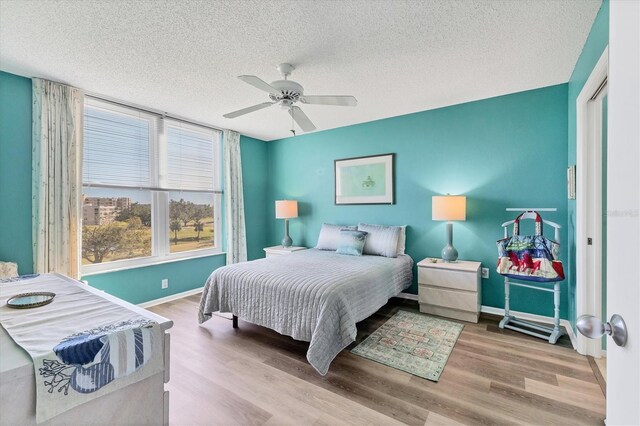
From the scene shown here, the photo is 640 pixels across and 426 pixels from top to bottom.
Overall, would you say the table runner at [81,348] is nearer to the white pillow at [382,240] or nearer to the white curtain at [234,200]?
the white pillow at [382,240]

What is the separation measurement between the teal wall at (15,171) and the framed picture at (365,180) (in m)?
3.65

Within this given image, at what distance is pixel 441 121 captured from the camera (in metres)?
3.62

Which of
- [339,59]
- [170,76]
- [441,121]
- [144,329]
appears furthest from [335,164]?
[144,329]

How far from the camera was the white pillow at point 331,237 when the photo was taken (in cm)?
407

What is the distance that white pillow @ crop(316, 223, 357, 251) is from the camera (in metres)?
4.07

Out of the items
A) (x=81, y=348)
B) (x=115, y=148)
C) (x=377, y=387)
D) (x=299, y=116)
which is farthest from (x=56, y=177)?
(x=377, y=387)

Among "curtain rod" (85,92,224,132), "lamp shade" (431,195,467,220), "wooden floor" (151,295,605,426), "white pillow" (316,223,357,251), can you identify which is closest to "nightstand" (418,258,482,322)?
"wooden floor" (151,295,605,426)

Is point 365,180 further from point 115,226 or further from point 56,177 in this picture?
point 56,177

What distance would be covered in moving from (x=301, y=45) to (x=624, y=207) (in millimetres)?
2231

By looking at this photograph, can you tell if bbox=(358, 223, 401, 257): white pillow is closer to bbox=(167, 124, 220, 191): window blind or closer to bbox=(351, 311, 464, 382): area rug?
bbox=(351, 311, 464, 382): area rug

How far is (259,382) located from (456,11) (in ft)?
9.61

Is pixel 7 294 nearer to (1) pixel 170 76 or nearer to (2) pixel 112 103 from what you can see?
(1) pixel 170 76

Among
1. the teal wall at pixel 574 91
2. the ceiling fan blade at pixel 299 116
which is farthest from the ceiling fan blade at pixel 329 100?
the teal wall at pixel 574 91

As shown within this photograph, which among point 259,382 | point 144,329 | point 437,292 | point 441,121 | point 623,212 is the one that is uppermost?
point 441,121
